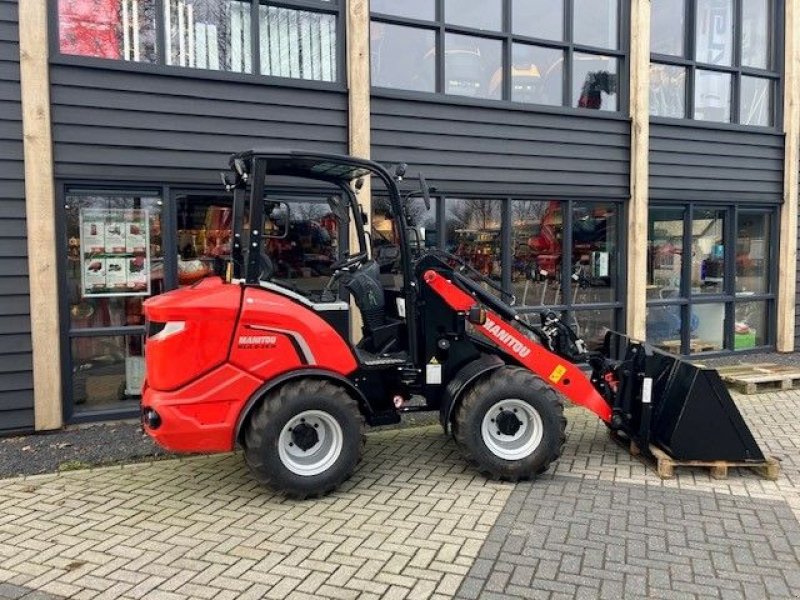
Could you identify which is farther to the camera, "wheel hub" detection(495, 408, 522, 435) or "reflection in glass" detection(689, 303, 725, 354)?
"reflection in glass" detection(689, 303, 725, 354)

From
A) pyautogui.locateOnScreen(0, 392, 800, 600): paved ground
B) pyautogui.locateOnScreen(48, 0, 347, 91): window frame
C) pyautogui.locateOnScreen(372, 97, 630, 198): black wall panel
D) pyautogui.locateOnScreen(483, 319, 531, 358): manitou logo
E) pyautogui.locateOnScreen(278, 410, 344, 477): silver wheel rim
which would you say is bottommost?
pyautogui.locateOnScreen(0, 392, 800, 600): paved ground

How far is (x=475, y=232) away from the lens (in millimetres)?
8359

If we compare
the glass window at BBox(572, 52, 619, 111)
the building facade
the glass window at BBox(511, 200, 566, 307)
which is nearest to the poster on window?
the building facade

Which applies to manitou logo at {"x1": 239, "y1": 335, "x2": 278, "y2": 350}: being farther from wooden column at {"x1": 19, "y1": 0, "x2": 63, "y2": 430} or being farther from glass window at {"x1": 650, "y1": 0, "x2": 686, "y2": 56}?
glass window at {"x1": 650, "y1": 0, "x2": 686, "y2": 56}

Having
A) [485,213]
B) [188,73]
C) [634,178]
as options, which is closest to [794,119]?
[634,178]

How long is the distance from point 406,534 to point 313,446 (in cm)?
97

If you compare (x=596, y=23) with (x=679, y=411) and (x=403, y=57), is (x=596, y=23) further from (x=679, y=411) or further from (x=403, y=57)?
(x=679, y=411)

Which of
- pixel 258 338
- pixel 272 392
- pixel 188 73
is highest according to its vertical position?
pixel 188 73

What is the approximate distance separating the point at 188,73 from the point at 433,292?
3.60 metres

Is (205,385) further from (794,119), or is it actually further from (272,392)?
(794,119)

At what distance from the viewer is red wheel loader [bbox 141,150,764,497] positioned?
446 cm

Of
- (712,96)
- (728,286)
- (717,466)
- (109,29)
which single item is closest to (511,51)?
(712,96)

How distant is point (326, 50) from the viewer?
7.35 metres

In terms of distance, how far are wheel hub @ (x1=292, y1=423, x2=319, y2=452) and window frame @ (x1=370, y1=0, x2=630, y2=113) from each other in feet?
14.2
